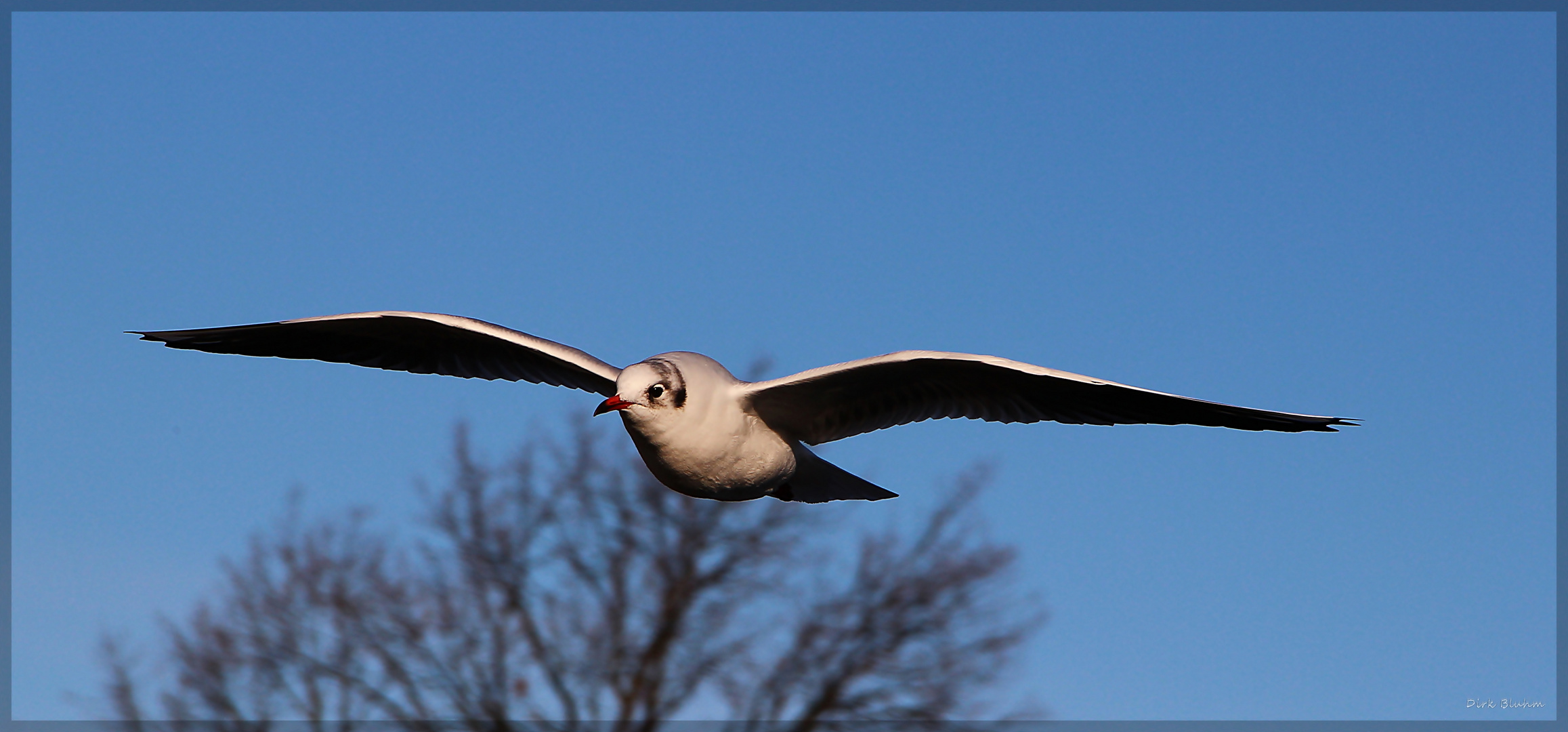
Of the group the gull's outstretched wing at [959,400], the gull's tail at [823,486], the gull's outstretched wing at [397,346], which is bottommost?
the gull's tail at [823,486]

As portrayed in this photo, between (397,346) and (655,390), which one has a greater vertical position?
(397,346)

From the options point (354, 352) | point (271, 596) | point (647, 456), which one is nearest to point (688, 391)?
point (647, 456)

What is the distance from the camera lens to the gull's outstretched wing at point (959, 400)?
463 cm

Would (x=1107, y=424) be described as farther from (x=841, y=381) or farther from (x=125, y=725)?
(x=125, y=725)

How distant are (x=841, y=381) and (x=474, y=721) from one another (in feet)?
18.8

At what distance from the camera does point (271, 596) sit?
1026 cm

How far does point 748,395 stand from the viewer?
4863 mm

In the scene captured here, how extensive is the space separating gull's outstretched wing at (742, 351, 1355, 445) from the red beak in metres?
0.50

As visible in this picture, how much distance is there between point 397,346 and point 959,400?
257cm

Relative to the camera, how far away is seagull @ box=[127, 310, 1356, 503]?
463 centimetres

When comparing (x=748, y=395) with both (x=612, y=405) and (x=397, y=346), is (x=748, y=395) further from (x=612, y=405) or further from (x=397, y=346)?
(x=397, y=346)

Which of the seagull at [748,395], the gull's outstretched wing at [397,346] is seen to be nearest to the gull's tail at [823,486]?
the seagull at [748,395]

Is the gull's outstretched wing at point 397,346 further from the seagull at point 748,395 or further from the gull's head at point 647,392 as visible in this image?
the gull's head at point 647,392

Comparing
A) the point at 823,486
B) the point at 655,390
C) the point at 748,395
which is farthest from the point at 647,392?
the point at 823,486
